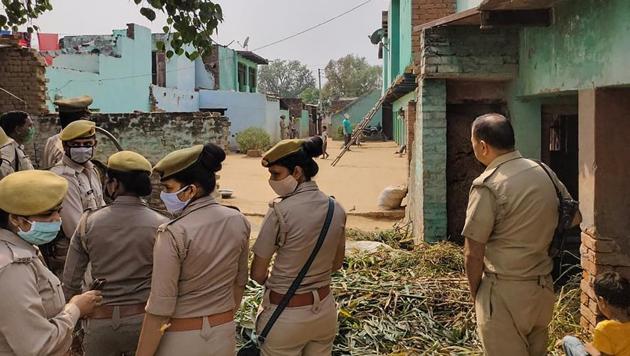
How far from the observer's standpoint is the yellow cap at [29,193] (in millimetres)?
2160

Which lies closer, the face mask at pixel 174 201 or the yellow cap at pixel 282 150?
the face mask at pixel 174 201

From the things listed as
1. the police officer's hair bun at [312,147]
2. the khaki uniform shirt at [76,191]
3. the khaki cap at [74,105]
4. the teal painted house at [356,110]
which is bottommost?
the khaki uniform shirt at [76,191]

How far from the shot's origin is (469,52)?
6.45 m

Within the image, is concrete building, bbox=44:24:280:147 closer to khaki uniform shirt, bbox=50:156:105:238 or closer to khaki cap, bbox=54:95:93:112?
khaki cap, bbox=54:95:93:112

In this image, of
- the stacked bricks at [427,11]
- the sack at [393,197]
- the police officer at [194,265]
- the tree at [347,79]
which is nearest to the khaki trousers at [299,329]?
the police officer at [194,265]

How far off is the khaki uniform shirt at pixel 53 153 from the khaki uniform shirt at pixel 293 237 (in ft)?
7.54

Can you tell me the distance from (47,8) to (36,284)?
13.4 ft

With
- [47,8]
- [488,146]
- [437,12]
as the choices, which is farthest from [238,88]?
[488,146]

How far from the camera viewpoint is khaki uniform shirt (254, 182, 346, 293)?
3004 mm

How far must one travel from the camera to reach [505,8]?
5320 millimetres

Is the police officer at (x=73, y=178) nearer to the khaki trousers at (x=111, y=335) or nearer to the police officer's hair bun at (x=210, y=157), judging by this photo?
the khaki trousers at (x=111, y=335)

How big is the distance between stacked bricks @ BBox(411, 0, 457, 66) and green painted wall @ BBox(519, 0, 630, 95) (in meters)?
6.45

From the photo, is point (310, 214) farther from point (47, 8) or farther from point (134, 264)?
point (47, 8)

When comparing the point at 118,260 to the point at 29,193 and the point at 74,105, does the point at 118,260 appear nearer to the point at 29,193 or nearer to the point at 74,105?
the point at 29,193
